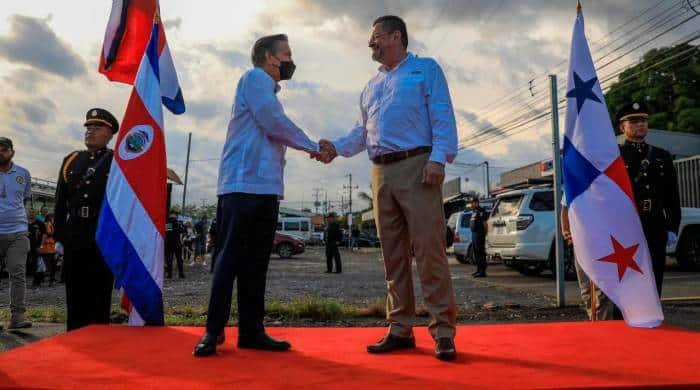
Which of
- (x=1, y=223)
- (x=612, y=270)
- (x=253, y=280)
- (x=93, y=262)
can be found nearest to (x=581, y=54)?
(x=612, y=270)

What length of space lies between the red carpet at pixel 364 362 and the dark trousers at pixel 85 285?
0.43 m

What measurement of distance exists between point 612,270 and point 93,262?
3615 millimetres

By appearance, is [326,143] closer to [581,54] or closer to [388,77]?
[388,77]

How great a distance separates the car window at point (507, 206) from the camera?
1120cm

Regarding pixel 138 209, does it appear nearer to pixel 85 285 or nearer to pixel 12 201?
pixel 85 285

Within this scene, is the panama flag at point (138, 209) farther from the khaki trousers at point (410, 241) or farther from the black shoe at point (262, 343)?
the khaki trousers at point (410, 241)

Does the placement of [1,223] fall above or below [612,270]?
above

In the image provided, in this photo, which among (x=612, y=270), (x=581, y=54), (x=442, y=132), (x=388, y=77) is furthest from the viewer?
(x=581, y=54)

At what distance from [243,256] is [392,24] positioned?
163cm

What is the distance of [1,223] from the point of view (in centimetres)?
→ 564

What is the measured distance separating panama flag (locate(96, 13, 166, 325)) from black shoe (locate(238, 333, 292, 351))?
1.04 metres

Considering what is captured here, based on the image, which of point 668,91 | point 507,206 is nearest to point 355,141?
point 507,206

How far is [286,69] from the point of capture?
11.4ft

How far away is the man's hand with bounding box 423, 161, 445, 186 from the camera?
3092mm
